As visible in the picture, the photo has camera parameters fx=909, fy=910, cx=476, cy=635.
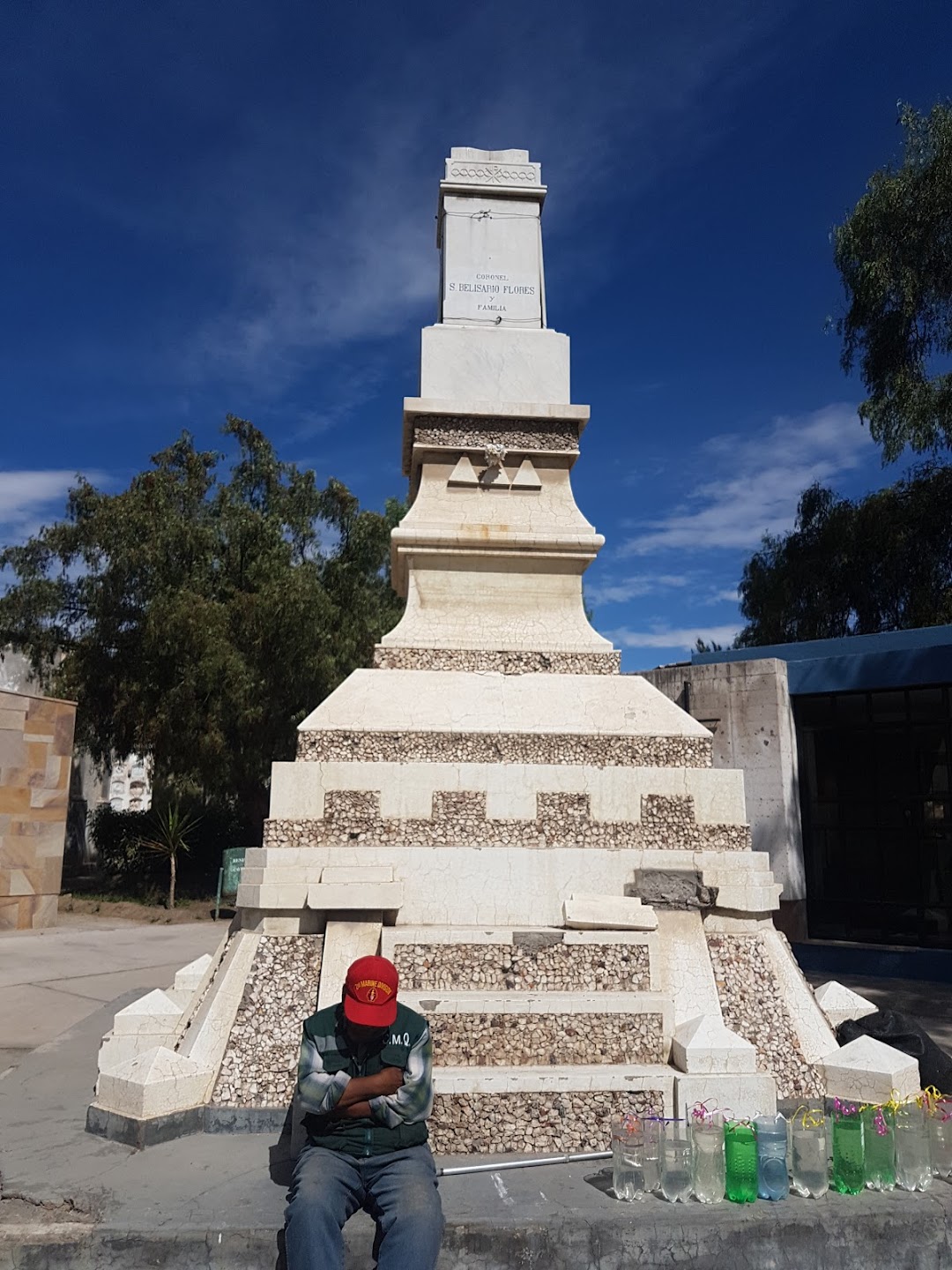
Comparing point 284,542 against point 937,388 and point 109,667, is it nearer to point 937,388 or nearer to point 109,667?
point 109,667

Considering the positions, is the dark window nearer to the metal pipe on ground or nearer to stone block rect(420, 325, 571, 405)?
stone block rect(420, 325, 571, 405)

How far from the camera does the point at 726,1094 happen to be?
4.15 metres

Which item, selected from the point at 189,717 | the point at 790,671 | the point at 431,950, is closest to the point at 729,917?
the point at 431,950

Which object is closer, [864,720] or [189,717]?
[864,720]

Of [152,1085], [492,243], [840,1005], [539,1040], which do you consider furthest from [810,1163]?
[492,243]

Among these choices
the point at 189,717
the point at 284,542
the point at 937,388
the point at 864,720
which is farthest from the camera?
the point at 284,542

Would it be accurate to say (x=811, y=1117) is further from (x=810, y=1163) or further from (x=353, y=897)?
(x=353, y=897)

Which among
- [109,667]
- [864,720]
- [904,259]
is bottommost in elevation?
[864,720]

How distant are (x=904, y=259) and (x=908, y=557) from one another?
8.87 meters

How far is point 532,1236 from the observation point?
3344 mm

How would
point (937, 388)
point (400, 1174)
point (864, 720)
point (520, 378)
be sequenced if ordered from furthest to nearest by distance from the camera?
point (937, 388) → point (864, 720) → point (520, 378) → point (400, 1174)

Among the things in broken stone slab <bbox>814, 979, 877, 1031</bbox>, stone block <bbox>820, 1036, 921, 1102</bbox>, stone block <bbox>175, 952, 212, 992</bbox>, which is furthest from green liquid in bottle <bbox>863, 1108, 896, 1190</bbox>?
stone block <bbox>175, 952, 212, 992</bbox>

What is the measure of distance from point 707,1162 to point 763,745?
9.69 meters

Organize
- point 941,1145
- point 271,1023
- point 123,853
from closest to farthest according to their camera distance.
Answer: point 941,1145
point 271,1023
point 123,853
